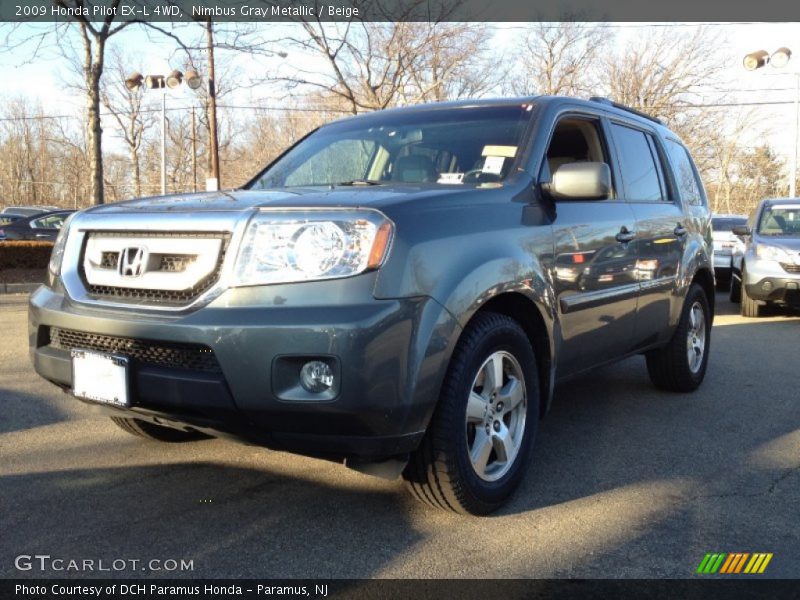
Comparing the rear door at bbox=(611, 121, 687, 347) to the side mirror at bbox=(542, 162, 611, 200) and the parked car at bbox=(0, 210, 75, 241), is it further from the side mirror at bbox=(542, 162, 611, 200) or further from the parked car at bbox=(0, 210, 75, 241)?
the parked car at bbox=(0, 210, 75, 241)

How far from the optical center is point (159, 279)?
270cm

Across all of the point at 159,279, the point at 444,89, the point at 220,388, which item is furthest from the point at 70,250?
the point at 444,89

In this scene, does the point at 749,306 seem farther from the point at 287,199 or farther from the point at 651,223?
the point at 287,199

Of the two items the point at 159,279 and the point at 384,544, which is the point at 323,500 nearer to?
the point at 384,544

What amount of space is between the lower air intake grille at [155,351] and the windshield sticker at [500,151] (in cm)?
179

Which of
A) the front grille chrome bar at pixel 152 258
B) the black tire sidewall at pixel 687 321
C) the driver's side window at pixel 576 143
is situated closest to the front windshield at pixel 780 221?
the black tire sidewall at pixel 687 321

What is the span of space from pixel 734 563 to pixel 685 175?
11.4ft

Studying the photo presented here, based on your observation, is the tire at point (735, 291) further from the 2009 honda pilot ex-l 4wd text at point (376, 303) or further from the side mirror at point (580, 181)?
the side mirror at point (580, 181)

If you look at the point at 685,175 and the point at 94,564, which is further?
the point at 685,175

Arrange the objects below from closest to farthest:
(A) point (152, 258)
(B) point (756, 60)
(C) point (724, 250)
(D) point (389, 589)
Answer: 1. (D) point (389, 589)
2. (A) point (152, 258)
3. (C) point (724, 250)
4. (B) point (756, 60)

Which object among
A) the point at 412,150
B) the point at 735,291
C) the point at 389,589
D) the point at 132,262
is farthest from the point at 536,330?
the point at 735,291

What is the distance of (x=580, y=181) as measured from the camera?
10.8ft

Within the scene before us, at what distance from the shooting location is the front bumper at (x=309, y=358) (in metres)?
2.40

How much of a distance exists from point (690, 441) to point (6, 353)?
18.7ft
